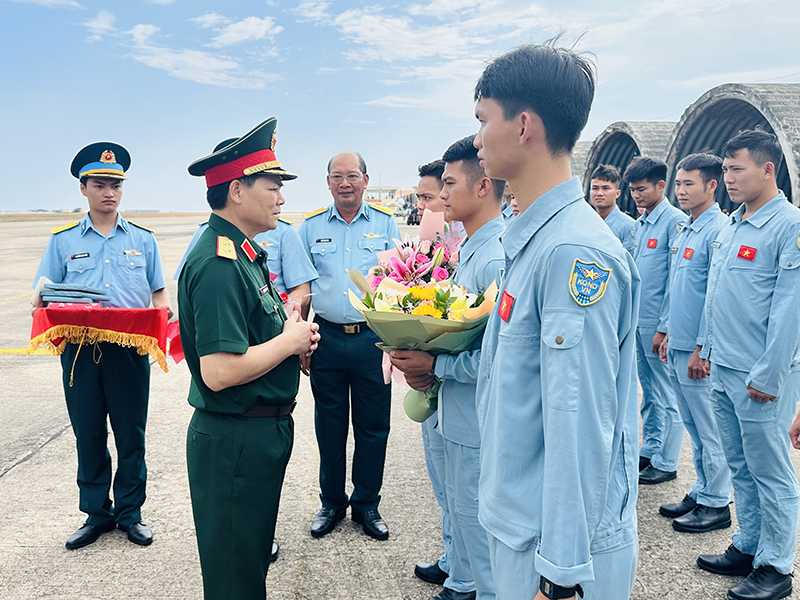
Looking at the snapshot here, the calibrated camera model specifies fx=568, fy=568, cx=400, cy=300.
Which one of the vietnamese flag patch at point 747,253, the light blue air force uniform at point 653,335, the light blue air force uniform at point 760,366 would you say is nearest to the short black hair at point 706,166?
the light blue air force uniform at point 653,335

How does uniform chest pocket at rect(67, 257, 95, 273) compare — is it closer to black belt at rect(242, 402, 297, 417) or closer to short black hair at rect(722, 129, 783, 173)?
black belt at rect(242, 402, 297, 417)

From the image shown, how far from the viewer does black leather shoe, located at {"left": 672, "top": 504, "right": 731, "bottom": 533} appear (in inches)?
137

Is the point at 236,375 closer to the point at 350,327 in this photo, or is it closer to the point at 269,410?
the point at 269,410

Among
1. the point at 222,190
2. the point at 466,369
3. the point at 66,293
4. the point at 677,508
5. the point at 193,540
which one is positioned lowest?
the point at 193,540

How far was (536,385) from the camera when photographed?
1.36 metres

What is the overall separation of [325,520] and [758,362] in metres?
2.60

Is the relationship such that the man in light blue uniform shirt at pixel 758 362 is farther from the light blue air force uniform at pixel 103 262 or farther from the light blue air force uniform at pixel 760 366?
the light blue air force uniform at pixel 103 262

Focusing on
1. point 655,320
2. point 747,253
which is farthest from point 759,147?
point 655,320

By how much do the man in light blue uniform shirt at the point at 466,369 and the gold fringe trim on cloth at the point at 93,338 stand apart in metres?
1.72

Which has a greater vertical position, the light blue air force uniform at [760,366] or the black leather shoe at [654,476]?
the light blue air force uniform at [760,366]

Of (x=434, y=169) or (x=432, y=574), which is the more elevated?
(x=434, y=169)

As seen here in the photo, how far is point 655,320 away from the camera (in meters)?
4.62

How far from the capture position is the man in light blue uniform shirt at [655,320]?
424cm

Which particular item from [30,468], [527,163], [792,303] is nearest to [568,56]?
[527,163]
